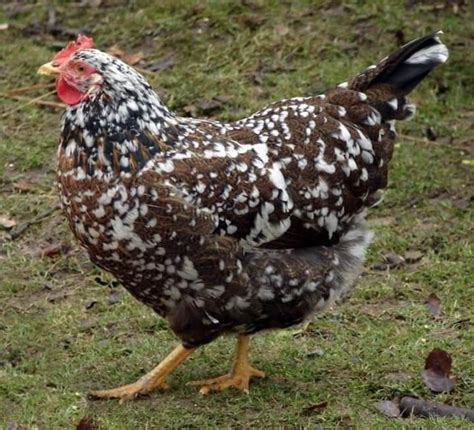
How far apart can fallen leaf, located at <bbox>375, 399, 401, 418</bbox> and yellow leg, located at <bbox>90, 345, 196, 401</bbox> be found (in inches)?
34.8

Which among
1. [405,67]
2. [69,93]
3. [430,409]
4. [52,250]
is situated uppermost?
[69,93]

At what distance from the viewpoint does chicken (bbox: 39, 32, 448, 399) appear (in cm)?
488

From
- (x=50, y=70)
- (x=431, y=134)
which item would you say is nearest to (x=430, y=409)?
(x=50, y=70)

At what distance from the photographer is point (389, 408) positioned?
16.8ft

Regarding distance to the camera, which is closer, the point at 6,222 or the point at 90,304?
the point at 90,304

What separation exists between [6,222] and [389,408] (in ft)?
9.52

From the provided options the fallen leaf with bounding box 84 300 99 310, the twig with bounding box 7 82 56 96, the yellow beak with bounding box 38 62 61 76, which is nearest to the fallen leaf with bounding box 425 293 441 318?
the fallen leaf with bounding box 84 300 99 310

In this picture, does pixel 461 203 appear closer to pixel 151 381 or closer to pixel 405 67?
pixel 405 67

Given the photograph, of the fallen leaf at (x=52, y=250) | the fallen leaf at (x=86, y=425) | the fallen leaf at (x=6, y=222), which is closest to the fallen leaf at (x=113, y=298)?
the fallen leaf at (x=52, y=250)

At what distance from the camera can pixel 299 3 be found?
9.21 meters

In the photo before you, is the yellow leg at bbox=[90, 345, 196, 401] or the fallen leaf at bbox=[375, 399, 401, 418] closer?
the fallen leaf at bbox=[375, 399, 401, 418]

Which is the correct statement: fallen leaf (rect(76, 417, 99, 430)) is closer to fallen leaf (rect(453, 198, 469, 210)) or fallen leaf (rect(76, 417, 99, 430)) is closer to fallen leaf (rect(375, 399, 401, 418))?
fallen leaf (rect(375, 399, 401, 418))

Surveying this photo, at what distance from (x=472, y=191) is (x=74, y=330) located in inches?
108

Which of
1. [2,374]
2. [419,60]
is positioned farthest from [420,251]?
[2,374]
